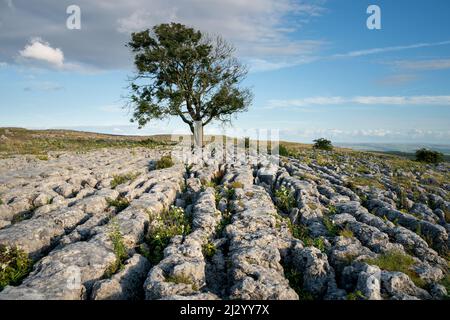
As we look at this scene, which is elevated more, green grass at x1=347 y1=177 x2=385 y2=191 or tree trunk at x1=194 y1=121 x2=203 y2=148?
tree trunk at x1=194 y1=121 x2=203 y2=148

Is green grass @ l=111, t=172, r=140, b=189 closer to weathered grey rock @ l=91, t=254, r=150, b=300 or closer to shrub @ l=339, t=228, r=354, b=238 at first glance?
weathered grey rock @ l=91, t=254, r=150, b=300

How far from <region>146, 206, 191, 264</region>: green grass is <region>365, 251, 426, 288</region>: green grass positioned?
670cm

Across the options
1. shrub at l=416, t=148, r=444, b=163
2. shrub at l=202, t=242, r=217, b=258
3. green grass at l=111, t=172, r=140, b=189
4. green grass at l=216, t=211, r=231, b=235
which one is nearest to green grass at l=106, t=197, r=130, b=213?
green grass at l=111, t=172, r=140, b=189

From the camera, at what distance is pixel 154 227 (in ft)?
43.5

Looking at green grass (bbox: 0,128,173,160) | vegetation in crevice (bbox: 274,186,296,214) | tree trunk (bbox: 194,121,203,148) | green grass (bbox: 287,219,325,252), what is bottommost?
green grass (bbox: 287,219,325,252)

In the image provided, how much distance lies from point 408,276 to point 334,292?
239cm

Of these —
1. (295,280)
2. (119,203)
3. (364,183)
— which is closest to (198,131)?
(364,183)

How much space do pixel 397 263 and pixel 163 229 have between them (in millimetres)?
8096

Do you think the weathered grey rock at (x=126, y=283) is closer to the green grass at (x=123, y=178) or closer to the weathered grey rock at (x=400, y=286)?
the weathered grey rock at (x=400, y=286)

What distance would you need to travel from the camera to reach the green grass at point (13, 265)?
9711mm

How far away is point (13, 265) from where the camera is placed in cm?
1056

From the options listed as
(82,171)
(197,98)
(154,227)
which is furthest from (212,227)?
(197,98)

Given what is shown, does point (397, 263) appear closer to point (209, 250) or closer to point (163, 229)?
point (209, 250)

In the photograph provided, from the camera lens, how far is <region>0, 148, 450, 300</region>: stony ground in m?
9.09
